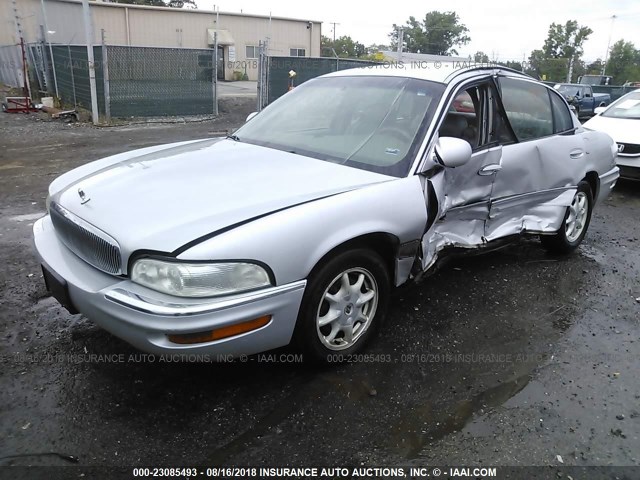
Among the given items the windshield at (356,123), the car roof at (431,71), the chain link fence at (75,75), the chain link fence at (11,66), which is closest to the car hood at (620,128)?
the car roof at (431,71)

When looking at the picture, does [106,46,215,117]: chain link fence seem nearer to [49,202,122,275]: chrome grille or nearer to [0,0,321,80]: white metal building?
[49,202,122,275]: chrome grille

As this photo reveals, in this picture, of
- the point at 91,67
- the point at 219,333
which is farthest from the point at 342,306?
the point at 91,67

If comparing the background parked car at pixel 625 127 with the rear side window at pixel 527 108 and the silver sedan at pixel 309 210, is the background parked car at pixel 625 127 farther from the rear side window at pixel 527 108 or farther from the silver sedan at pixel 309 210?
the silver sedan at pixel 309 210

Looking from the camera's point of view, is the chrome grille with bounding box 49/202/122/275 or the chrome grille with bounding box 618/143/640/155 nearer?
the chrome grille with bounding box 49/202/122/275

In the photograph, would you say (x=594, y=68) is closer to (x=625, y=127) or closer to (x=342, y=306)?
(x=625, y=127)

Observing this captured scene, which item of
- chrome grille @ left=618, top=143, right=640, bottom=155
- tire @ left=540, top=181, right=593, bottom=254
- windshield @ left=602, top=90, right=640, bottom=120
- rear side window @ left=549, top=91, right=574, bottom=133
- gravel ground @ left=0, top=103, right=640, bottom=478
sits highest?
rear side window @ left=549, top=91, right=574, bottom=133

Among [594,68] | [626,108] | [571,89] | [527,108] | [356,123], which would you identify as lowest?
[571,89]

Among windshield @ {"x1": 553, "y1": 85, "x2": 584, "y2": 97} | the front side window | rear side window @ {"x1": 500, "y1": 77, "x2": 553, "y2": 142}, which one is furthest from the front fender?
windshield @ {"x1": 553, "y1": 85, "x2": 584, "y2": 97}

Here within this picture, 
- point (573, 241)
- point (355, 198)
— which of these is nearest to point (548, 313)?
point (573, 241)

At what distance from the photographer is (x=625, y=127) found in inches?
322

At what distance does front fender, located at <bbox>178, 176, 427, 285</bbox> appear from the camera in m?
2.35

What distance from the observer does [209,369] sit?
3.00m

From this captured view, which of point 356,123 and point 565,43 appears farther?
point 565,43

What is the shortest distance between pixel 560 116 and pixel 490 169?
1.46 meters
